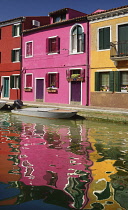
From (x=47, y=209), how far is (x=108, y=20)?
15.0 m

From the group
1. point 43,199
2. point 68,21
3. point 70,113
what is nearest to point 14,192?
point 43,199

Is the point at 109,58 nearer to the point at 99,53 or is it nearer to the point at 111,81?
the point at 99,53

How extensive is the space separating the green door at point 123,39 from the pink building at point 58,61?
277cm

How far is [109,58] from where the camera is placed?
642 inches

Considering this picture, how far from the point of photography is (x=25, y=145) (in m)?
7.49

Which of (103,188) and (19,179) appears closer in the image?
(103,188)

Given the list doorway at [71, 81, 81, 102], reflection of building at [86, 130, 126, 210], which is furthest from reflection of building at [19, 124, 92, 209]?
doorway at [71, 81, 81, 102]

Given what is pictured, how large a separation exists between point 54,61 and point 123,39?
6.42m

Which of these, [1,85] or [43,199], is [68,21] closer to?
[1,85]

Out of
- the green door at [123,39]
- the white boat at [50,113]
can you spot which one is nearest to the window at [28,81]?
the white boat at [50,113]

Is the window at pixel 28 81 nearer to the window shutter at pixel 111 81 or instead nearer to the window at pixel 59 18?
the window at pixel 59 18

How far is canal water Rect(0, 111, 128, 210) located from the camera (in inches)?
145

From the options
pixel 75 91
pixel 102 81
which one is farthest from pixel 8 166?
pixel 75 91

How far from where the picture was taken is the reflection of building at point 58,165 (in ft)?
13.7
